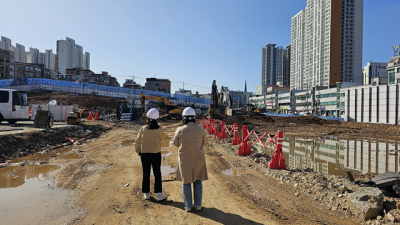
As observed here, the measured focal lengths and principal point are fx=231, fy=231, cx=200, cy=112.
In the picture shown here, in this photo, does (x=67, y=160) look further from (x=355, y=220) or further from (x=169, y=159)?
(x=355, y=220)

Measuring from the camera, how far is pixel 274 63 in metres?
173

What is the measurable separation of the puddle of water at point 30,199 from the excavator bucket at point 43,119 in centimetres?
805

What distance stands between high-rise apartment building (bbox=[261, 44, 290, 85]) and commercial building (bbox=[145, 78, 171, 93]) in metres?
91.1

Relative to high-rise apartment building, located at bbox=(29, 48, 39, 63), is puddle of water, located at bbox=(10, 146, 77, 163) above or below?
below

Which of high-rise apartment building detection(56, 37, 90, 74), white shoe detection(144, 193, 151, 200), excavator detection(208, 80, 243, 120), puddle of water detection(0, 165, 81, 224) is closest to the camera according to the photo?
puddle of water detection(0, 165, 81, 224)

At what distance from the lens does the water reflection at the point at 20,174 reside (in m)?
6.05

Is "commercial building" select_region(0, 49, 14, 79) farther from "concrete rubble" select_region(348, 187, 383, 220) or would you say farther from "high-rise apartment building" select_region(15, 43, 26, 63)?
"concrete rubble" select_region(348, 187, 383, 220)

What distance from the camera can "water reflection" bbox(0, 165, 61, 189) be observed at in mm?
6048

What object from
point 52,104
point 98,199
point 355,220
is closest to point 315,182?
point 355,220

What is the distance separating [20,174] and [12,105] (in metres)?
10.6

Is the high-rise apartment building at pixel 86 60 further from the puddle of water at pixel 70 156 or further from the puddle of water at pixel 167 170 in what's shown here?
the puddle of water at pixel 167 170

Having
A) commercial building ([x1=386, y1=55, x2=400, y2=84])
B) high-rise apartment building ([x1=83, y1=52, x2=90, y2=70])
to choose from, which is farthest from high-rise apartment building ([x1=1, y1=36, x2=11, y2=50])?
commercial building ([x1=386, y1=55, x2=400, y2=84])

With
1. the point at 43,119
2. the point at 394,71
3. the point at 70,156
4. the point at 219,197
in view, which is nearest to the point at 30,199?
the point at 219,197

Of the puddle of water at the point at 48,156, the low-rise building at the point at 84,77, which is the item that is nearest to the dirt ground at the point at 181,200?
the puddle of water at the point at 48,156
